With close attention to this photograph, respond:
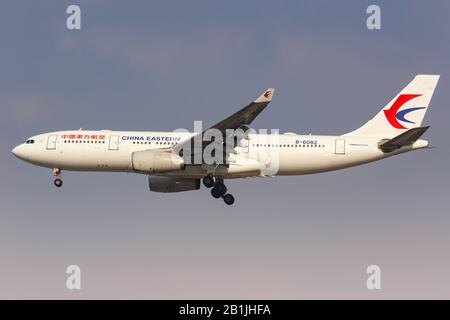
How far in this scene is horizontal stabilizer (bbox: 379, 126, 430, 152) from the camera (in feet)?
150

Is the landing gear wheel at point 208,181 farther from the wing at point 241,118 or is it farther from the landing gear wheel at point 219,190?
the wing at point 241,118

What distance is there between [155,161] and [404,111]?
16.0 m

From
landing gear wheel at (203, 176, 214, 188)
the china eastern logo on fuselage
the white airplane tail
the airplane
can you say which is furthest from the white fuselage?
the china eastern logo on fuselage

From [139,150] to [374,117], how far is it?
1449 centimetres

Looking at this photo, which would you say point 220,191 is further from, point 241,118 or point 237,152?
point 241,118

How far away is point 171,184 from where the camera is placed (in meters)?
50.4

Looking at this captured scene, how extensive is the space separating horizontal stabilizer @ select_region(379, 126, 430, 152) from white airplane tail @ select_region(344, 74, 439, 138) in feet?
6.31

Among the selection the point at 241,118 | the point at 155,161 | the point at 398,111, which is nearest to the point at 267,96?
the point at 241,118

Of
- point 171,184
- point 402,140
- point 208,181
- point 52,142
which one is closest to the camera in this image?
point 402,140

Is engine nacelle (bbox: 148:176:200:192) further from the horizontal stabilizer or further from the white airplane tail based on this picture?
the horizontal stabilizer

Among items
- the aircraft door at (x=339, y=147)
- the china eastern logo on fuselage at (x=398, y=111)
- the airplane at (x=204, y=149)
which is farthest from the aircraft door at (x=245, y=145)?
the china eastern logo on fuselage at (x=398, y=111)
